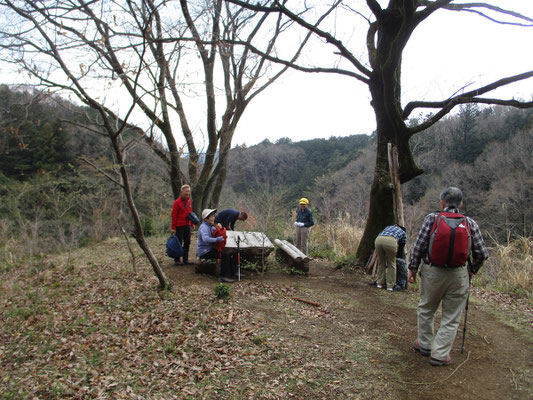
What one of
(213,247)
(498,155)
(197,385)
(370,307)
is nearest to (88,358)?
(197,385)

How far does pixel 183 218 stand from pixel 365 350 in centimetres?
470

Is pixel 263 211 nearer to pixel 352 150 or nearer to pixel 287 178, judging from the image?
pixel 287 178

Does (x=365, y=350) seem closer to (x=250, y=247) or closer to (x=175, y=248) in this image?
(x=250, y=247)

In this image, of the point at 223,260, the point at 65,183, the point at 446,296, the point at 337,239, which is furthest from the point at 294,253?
the point at 65,183

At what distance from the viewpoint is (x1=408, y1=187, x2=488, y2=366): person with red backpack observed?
3.68 metres

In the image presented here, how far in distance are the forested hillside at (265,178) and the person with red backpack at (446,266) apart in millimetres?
7585

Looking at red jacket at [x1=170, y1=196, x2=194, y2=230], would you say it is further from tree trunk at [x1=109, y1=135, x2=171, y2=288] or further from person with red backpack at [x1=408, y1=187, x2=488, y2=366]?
person with red backpack at [x1=408, y1=187, x2=488, y2=366]

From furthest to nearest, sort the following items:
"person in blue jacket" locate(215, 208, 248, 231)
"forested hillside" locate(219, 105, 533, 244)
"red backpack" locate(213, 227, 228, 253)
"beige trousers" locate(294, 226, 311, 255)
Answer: "forested hillside" locate(219, 105, 533, 244) < "beige trousers" locate(294, 226, 311, 255) < "person in blue jacket" locate(215, 208, 248, 231) < "red backpack" locate(213, 227, 228, 253)

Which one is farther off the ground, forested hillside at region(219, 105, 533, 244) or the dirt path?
forested hillside at region(219, 105, 533, 244)

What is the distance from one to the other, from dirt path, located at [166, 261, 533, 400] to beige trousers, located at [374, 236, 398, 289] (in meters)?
0.30

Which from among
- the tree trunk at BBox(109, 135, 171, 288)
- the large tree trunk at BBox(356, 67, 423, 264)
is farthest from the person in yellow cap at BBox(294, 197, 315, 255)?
the tree trunk at BBox(109, 135, 171, 288)

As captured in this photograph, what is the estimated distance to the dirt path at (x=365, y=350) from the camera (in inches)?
140

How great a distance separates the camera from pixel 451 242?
12.0 ft

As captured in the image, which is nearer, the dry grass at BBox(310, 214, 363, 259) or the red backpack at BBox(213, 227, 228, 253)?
the red backpack at BBox(213, 227, 228, 253)
